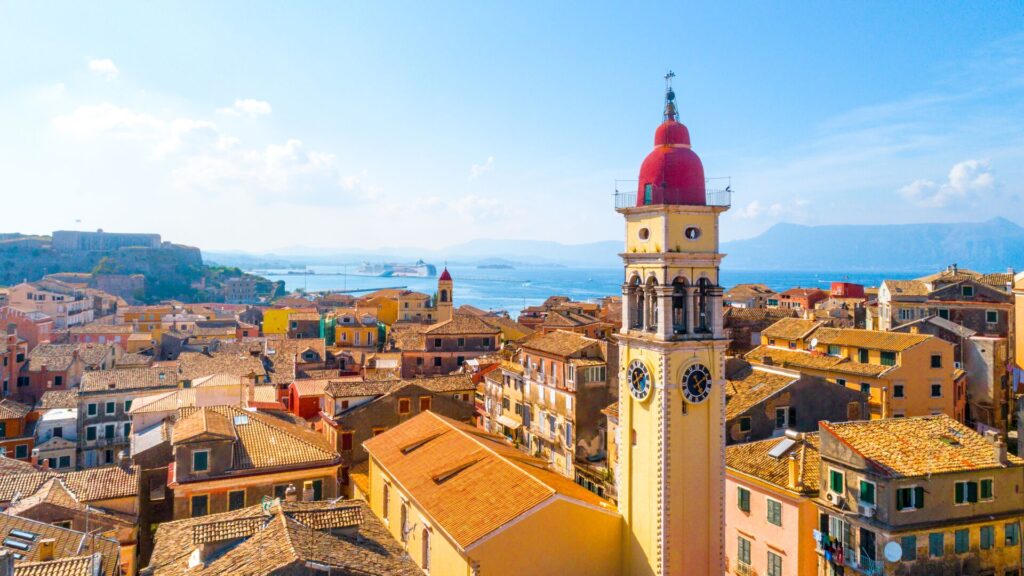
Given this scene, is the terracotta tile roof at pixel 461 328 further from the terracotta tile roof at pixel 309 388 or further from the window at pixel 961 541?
the window at pixel 961 541

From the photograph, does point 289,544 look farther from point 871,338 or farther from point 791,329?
point 791,329

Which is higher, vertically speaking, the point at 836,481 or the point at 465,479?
the point at 465,479

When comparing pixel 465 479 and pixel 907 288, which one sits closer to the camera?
pixel 465 479

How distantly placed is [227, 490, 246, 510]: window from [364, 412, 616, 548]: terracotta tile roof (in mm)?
5155

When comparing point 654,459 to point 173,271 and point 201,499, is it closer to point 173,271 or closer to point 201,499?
point 201,499

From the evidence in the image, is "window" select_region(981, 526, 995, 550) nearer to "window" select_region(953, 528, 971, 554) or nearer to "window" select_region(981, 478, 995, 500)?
"window" select_region(953, 528, 971, 554)

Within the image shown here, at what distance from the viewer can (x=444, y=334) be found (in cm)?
6053

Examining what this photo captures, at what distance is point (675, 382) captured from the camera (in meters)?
20.2

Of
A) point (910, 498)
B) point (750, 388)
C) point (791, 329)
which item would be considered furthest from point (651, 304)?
point (791, 329)

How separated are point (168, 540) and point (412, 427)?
38.6 ft

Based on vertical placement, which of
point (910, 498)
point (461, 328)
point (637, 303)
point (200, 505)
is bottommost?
point (200, 505)

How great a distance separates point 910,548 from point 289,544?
18656mm

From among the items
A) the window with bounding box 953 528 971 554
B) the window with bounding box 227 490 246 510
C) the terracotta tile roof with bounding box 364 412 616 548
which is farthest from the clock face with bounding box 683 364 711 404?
the window with bounding box 227 490 246 510

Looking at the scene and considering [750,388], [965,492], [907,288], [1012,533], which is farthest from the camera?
[907,288]
